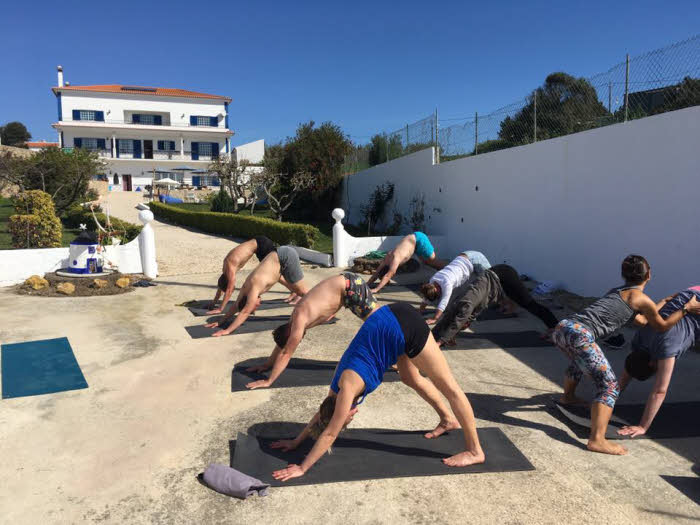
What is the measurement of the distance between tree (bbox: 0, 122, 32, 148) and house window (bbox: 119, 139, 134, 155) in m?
29.6

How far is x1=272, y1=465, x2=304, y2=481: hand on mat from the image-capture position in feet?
11.5

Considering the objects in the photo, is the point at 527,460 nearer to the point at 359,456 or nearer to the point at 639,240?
the point at 359,456

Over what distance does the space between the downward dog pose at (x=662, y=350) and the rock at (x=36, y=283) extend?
10698 millimetres

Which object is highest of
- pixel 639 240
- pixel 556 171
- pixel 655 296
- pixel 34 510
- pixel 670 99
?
pixel 670 99

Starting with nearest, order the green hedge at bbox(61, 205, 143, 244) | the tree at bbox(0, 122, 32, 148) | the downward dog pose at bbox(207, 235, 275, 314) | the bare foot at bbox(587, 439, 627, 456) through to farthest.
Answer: the bare foot at bbox(587, 439, 627, 456), the downward dog pose at bbox(207, 235, 275, 314), the green hedge at bbox(61, 205, 143, 244), the tree at bbox(0, 122, 32, 148)

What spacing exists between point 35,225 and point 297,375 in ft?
34.1

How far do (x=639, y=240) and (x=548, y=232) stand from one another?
2.31m

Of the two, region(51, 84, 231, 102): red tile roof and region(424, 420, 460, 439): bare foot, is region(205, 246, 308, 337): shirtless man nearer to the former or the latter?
region(424, 420, 460, 439): bare foot

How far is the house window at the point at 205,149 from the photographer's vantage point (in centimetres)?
5141

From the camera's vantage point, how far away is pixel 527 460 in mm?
3814

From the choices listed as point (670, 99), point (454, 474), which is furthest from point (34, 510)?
point (670, 99)

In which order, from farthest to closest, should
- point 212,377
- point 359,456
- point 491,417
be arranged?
1. point 212,377
2. point 491,417
3. point 359,456

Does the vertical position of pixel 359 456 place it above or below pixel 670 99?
below

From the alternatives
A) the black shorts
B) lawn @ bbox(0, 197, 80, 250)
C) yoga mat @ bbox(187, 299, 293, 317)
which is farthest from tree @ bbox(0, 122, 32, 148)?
the black shorts
